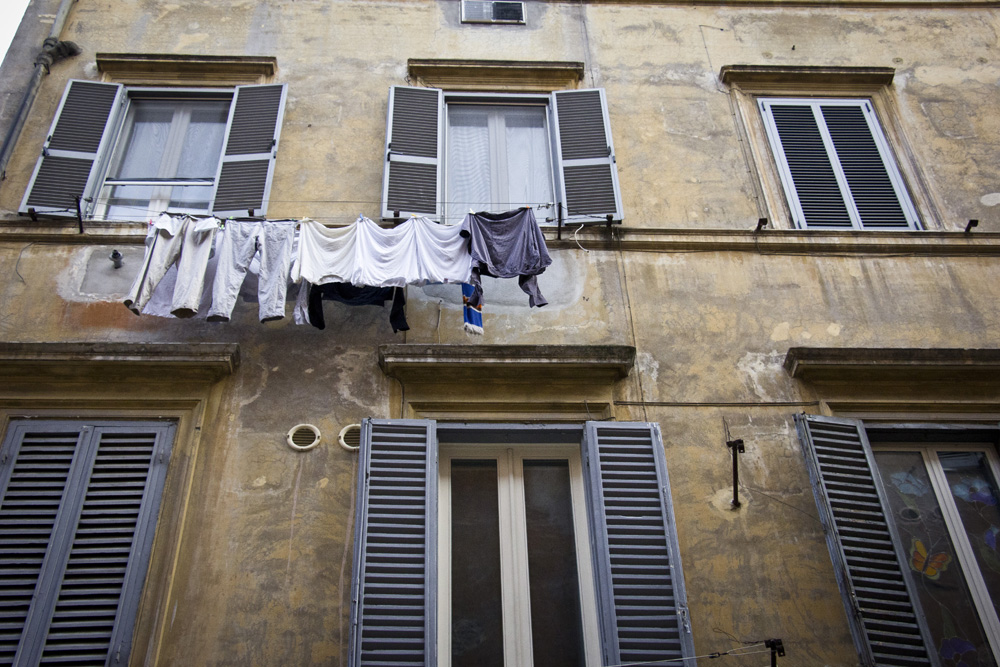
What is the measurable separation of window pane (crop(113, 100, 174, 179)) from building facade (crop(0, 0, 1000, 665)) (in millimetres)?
35

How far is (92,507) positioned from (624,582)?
3338mm

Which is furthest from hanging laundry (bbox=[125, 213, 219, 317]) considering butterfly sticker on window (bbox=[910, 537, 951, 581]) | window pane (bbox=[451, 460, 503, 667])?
butterfly sticker on window (bbox=[910, 537, 951, 581])

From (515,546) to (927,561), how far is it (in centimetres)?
268

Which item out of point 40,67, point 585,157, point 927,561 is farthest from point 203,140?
point 927,561

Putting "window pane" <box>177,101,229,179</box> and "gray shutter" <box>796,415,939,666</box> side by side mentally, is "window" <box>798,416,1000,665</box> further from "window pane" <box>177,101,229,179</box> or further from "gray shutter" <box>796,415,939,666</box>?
"window pane" <box>177,101,229,179</box>

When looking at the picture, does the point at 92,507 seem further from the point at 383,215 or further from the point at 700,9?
the point at 700,9

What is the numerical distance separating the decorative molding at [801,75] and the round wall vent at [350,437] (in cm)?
506

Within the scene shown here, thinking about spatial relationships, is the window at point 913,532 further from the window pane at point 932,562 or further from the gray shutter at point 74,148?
the gray shutter at point 74,148

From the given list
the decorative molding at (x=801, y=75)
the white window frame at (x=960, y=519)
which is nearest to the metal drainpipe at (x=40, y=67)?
the decorative molding at (x=801, y=75)

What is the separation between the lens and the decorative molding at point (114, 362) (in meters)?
6.10

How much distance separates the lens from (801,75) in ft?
28.4

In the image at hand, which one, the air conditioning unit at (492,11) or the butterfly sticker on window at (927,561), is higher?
the air conditioning unit at (492,11)

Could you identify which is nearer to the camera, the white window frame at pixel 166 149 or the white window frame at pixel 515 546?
the white window frame at pixel 515 546

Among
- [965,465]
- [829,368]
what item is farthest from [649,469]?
[965,465]
